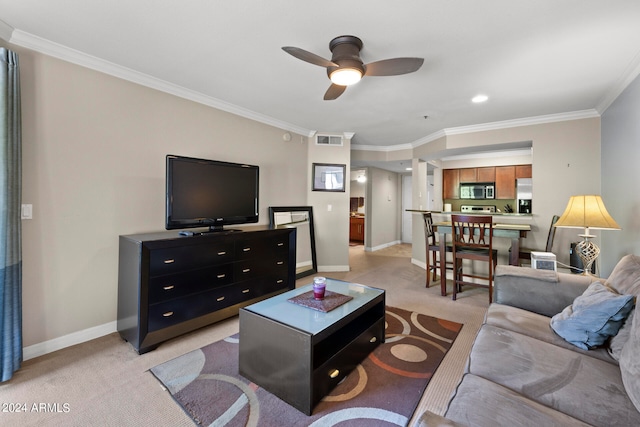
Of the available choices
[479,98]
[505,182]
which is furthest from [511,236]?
[505,182]

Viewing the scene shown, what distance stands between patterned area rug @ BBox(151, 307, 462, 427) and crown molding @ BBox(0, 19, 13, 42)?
8.55 feet

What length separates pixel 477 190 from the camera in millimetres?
6531

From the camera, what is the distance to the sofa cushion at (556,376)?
3.43 feet

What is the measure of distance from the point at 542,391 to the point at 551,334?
2.15 feet

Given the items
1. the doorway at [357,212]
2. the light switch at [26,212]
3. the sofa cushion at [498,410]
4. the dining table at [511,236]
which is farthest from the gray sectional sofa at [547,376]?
the doorway at [357,212]

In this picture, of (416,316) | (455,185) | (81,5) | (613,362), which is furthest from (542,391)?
(455,185)

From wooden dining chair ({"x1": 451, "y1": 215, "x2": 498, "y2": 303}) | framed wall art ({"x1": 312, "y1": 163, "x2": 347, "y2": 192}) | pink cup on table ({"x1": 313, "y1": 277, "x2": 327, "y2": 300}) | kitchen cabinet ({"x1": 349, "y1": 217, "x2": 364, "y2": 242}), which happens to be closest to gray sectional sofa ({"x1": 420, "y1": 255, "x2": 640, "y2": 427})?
pink cup on table ({"x1": 313, "y1": 277, "x2": 327, "y2": 300})

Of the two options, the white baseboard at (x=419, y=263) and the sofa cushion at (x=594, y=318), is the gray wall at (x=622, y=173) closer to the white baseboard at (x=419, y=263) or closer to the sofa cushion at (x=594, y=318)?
the sofa cushion at (x=594, y=318)

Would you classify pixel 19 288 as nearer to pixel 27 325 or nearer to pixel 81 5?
pixel 27 325

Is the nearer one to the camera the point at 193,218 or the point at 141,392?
the point at 141,392

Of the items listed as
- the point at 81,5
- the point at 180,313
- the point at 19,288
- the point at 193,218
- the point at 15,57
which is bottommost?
the point at 180,313

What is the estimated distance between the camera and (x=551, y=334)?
1.64 m

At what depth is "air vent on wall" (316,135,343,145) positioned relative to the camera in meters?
4.75

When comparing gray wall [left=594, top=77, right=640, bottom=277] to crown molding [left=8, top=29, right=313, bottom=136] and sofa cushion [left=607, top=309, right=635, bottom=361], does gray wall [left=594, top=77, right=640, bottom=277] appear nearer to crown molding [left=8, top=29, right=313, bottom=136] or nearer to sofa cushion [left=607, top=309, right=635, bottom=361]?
sofa cushion [left=607, top=309, right=635, bottom=361]
